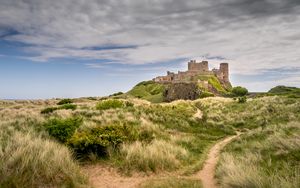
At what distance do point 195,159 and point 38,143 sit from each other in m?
6.72

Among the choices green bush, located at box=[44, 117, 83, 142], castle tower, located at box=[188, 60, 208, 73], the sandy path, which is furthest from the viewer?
castle tower, located at box=[188, 60, 208, 73]

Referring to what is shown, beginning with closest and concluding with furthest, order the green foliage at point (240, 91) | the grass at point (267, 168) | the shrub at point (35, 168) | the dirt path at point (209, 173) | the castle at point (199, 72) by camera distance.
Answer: the grass at point (267, 168) < the shrub at point (35, 168) < the dirt path at point (209, 173) < the green foliage at point (240, 91) < the castle at point (199, 72)

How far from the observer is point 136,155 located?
10.9 metres

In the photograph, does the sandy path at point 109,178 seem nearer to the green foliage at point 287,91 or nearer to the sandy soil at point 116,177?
the sandy soil at point 116,177

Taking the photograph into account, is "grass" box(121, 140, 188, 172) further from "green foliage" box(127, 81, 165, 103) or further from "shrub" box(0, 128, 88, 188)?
"green foliage" box(127, 81, 165, 103)

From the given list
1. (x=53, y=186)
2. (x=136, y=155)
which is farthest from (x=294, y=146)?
(x=53, y=186)

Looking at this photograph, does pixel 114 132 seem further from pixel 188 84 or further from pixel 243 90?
pixel 243 90

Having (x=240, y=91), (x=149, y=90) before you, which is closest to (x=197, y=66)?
(x=149, y=90)

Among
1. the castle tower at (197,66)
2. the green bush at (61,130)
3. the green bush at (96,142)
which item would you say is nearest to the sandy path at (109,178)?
the green bush at (96,142)

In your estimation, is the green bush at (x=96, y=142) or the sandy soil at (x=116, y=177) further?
the green bush at (x=96, y=142)

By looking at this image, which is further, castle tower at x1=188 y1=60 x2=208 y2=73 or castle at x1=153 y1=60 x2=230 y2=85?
castle tower at x1=188 y1=60 x2=208 y2=73

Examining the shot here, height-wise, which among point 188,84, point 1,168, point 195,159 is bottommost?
Answer: point 195,159

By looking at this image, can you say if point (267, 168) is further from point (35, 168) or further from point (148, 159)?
point (35, 168)

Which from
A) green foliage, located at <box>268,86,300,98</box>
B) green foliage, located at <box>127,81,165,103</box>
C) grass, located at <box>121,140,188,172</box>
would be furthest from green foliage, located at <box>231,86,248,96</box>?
grass, located at <box>121,140,188,172</box>
